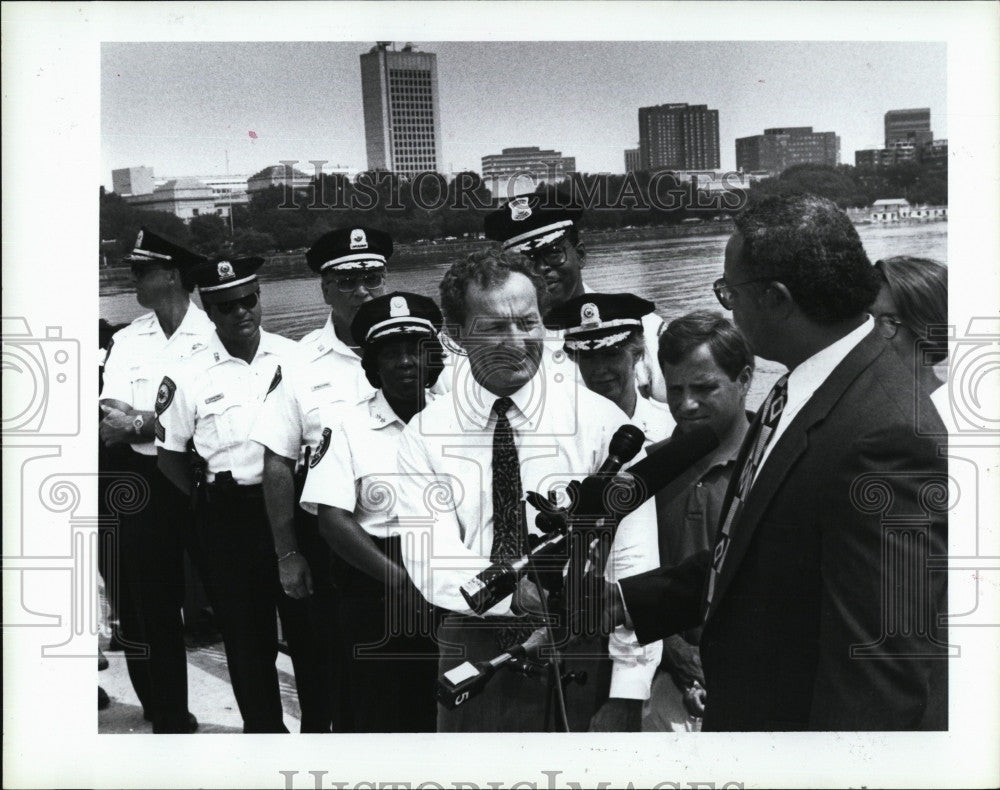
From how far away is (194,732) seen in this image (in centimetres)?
421

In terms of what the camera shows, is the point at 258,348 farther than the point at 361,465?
Yes

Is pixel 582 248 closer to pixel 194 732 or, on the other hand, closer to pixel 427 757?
pixel 427 757

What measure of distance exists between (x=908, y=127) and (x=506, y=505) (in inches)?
77.9

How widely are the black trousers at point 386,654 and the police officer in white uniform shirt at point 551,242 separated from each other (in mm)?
1083

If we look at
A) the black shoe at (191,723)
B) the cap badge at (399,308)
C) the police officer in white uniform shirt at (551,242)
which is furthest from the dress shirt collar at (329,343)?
the black shoe at (191,723)

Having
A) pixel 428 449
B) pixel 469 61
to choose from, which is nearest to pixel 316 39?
pixel 469 61

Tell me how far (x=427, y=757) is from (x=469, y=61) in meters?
2.49

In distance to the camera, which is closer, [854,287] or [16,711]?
[854,287]

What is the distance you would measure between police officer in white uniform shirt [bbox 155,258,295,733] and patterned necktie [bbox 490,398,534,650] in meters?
0.82

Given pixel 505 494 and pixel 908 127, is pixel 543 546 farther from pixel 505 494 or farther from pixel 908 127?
pixel 908 127

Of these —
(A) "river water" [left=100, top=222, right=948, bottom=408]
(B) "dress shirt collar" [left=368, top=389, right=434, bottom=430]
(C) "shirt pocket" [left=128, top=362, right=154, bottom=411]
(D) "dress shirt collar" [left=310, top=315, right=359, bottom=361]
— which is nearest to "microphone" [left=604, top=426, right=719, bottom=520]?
(A) "river water" [left=100, top=222, right=948, bottom=408]

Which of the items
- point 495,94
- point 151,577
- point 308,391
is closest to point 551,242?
point 495,94

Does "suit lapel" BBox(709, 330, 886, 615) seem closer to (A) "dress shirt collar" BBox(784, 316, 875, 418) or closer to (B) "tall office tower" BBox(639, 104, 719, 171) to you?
(A) "dress shirt collar" BBox(784, 316, 875, 418)

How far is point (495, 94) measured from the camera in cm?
408
